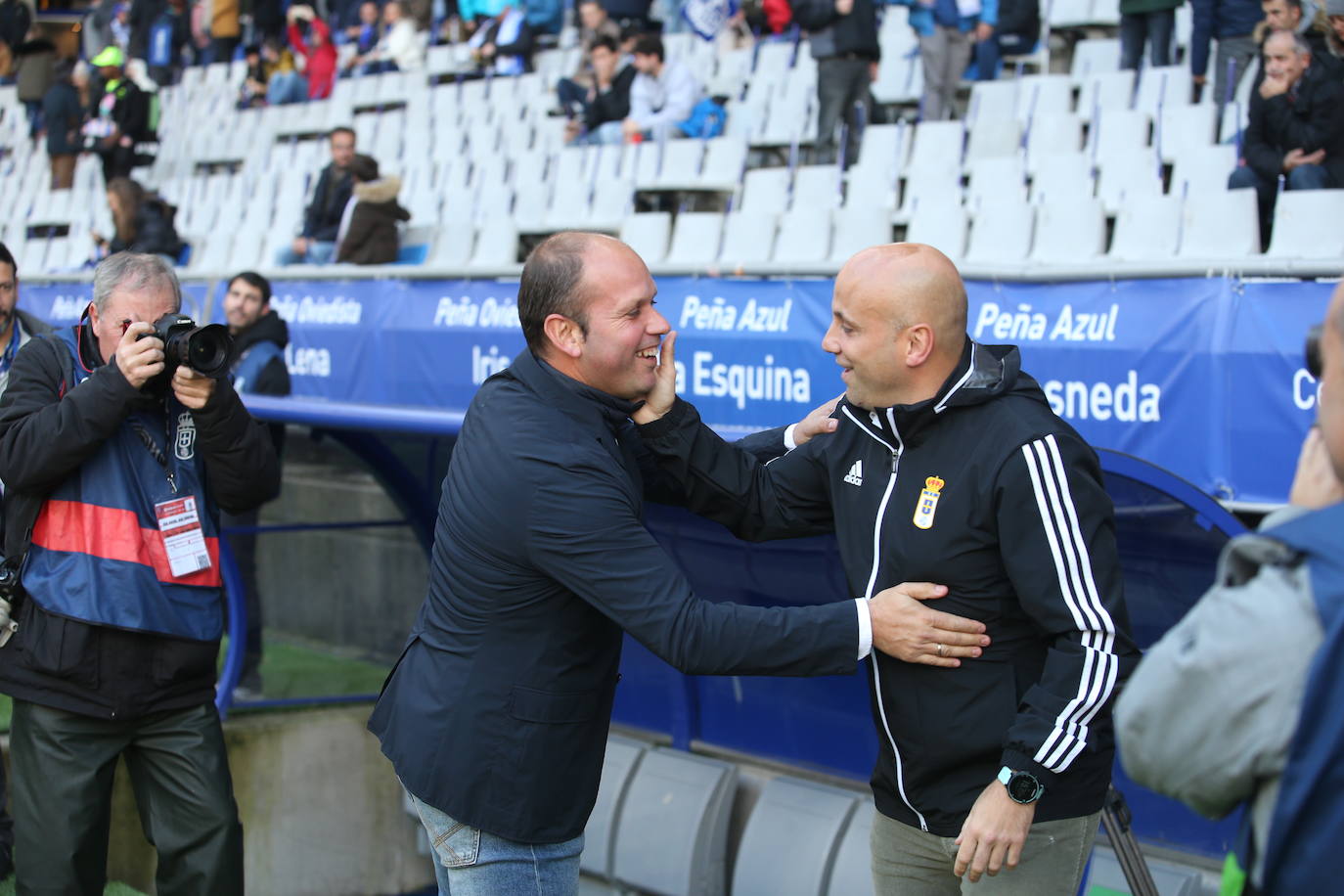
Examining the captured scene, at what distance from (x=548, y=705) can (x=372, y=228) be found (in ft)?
28.2

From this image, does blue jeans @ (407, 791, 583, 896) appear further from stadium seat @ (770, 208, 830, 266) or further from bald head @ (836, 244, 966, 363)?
stadium seat @ (770, 208, 830, 266)

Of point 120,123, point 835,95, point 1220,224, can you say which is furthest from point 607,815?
point 120,123

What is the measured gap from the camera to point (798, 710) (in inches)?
207

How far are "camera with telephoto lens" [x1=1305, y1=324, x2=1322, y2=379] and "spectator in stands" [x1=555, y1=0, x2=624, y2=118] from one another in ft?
33.1

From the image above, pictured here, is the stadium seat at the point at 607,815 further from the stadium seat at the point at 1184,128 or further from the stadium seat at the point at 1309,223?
the stadium seat at the point at 1184,128

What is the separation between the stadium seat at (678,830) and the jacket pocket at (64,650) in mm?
2491

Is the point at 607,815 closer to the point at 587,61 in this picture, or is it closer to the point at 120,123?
the point at 587,61

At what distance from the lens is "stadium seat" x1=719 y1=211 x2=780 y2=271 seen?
8438 mm

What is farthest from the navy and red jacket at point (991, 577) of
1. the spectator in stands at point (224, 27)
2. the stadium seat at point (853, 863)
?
the spectator in stands at point (224, 27)

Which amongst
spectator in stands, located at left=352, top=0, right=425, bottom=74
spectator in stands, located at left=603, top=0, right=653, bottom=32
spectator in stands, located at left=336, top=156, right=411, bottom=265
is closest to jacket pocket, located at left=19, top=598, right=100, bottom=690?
spectator in stands, located at left=336, top=156, right=411, bottom=265

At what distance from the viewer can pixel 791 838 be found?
192 inches

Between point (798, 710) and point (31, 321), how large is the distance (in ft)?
9.95

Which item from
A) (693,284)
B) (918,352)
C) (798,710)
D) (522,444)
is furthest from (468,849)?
(693,284)

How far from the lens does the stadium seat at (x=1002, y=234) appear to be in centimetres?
725
